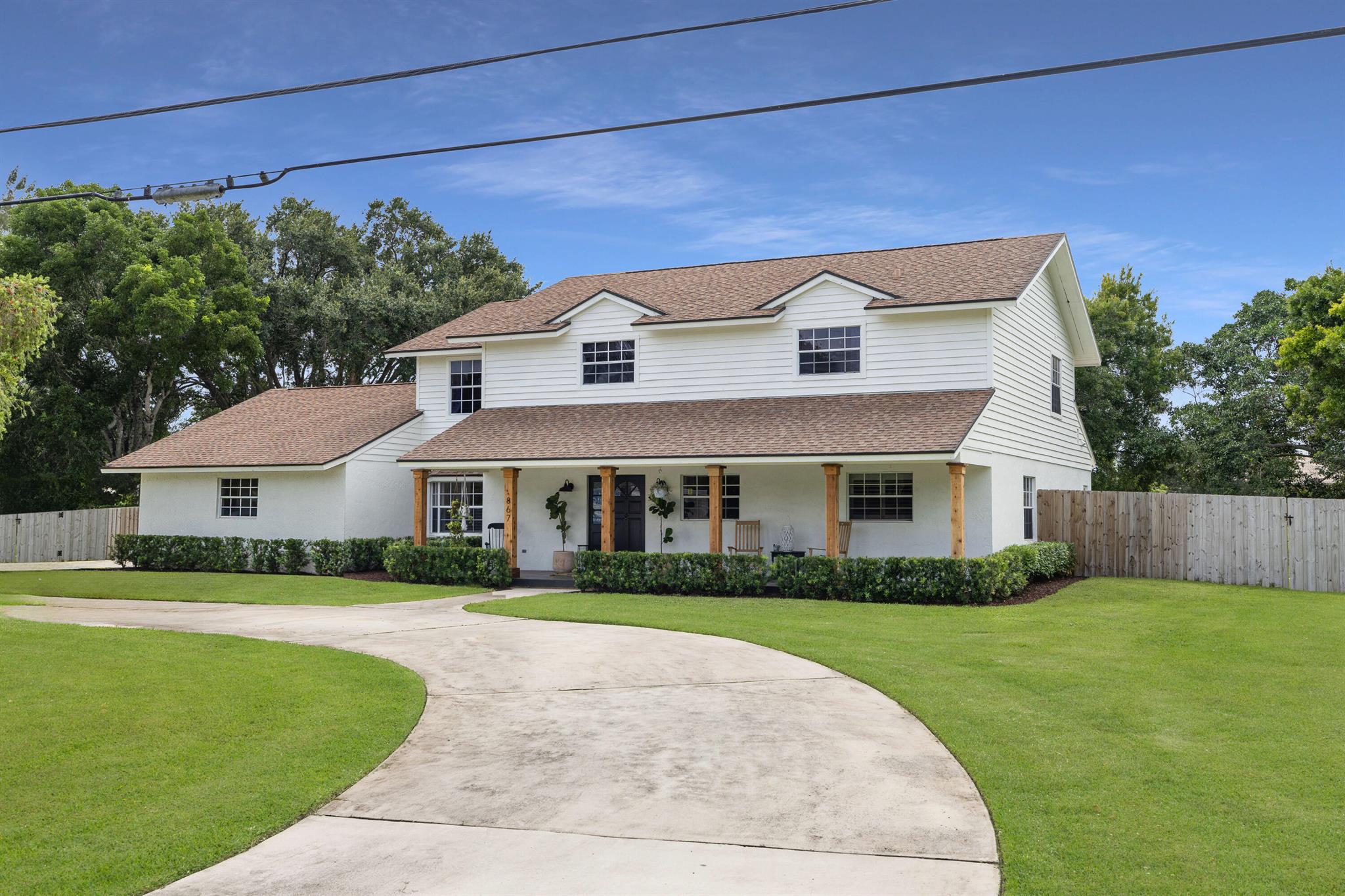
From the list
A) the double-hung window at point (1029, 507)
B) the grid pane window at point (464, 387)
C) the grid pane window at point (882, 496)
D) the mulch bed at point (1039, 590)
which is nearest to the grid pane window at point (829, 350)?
the grid pane window at point (882, 496)

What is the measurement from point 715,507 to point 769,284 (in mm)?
6779

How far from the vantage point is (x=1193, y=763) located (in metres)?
7.21

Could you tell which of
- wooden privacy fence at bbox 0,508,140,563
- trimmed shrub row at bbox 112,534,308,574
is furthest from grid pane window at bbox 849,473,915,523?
wooden privacy fence at bbox 0,508,140,563

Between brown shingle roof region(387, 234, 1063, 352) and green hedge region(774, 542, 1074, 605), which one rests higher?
brown shingle roof region(387, 234, 1063, 352)

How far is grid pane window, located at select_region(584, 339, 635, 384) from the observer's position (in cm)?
2386

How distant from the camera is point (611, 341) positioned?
2397cm

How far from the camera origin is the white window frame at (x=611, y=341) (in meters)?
23.7

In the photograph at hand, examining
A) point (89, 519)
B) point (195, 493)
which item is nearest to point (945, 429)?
point (195, 493)

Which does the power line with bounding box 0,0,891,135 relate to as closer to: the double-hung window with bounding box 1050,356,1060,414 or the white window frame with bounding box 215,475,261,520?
the white window frame with bounding box 215,475,261,520

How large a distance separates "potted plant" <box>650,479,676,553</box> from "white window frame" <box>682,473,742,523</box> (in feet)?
0.99

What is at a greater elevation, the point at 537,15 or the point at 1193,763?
the point at 537,15

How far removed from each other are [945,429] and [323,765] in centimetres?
1376

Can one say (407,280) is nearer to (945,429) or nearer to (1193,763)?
(945,429)

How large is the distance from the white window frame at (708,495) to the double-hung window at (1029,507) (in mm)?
6199
